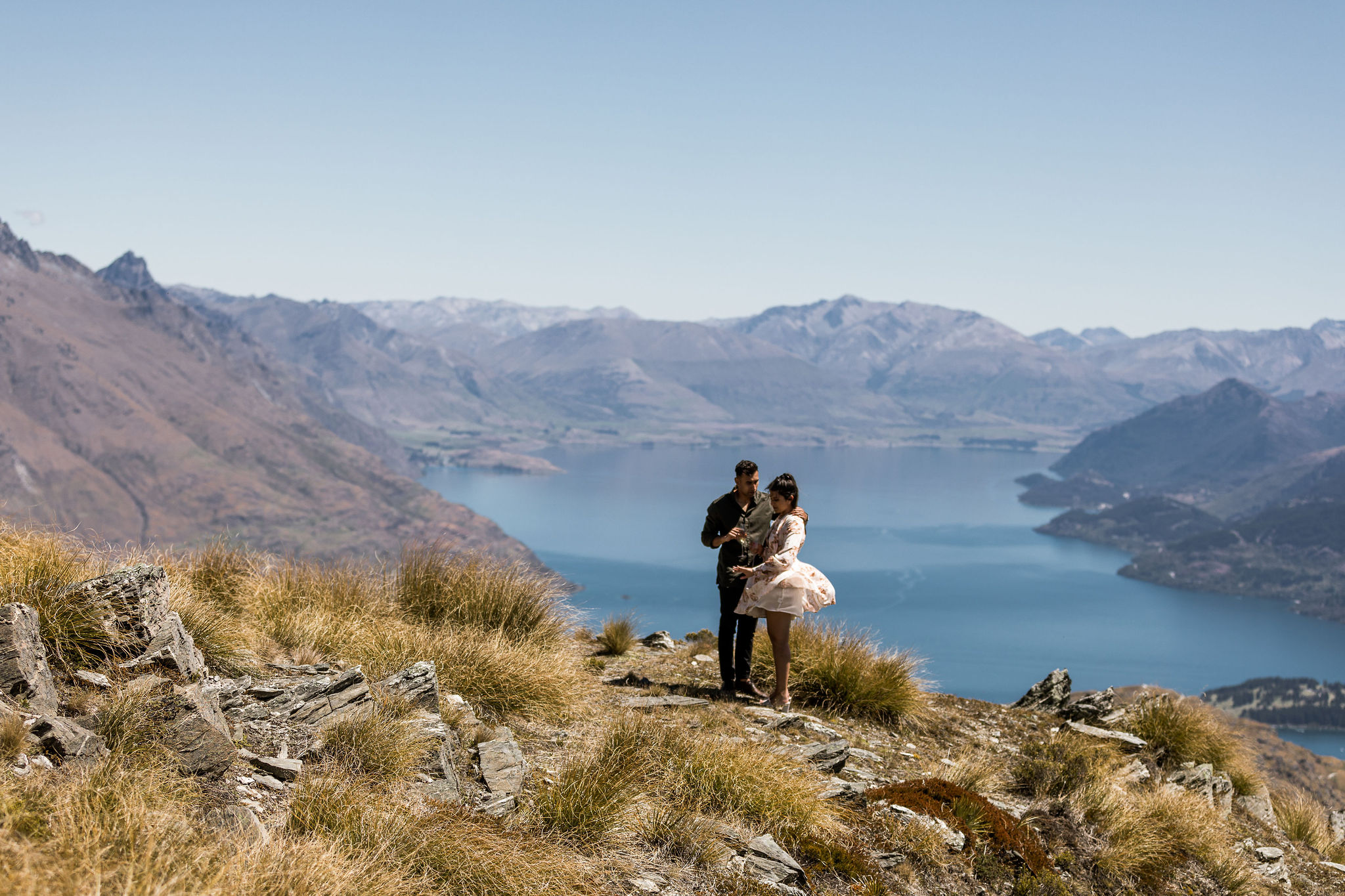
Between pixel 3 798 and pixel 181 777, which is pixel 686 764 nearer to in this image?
pixel 181 777

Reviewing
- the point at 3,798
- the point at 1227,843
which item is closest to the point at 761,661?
the point at 1227,843

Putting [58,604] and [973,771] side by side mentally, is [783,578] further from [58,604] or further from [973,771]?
[58,604]

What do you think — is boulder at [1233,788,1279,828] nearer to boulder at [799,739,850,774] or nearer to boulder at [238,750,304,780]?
boulder at [799,739,850,774]

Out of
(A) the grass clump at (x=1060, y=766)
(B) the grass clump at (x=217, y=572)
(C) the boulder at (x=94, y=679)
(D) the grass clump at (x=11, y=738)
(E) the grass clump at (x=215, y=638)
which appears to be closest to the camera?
(D) the grass clump at (x=11, y=738)

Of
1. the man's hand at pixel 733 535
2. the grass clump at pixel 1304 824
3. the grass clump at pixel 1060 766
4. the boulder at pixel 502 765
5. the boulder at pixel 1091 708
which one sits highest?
the man's hand at pixel 733 535

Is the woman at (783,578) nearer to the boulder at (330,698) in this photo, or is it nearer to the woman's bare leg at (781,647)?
the woman's bare leg at (781,647)

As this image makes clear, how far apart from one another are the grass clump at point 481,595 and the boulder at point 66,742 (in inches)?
209

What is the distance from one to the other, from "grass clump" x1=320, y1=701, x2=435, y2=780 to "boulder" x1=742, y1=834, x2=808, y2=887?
2610mm

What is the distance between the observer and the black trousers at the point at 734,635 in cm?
1023

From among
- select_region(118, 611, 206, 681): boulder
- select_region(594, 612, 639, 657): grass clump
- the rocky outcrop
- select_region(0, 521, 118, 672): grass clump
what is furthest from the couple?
select_region(0, 521, 118, 672): grass clump

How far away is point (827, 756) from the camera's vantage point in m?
8.82

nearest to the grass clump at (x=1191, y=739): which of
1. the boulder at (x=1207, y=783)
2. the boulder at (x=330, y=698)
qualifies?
the boulder at (x=1207, y=783)

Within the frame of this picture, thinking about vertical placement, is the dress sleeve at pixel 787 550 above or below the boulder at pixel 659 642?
above

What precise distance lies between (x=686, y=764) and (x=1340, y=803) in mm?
54064
